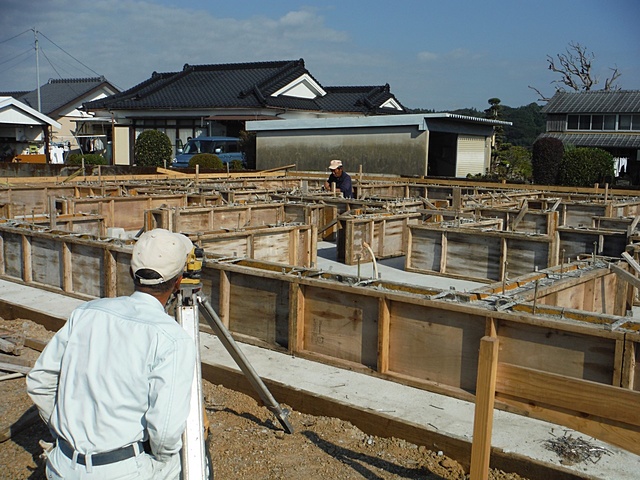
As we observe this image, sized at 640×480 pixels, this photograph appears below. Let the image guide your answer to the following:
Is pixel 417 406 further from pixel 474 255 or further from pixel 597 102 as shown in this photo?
pixel 597 102

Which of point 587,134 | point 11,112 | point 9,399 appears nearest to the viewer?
point 9,399

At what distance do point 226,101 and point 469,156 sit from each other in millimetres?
15878

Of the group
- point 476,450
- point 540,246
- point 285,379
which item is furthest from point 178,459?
point 540,246

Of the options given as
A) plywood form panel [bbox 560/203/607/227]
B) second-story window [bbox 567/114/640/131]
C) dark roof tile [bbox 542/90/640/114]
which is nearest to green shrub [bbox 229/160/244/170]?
dark roof tile [bbox 542/90/640/114]

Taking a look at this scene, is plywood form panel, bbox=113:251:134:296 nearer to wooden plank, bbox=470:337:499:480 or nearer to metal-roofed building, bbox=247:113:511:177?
wooden plank, bbox=470:337:499:480

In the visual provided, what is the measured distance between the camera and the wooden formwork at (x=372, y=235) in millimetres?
14875

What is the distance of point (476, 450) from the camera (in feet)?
13.6

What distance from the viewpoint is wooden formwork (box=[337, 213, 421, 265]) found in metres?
14.9

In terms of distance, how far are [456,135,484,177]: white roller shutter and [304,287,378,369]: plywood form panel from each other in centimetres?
2997

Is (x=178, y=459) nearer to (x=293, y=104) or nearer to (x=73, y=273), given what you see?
(x=73, y=273)

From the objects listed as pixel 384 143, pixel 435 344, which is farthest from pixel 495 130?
pixel 435 344

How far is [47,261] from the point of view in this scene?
36.4 feet

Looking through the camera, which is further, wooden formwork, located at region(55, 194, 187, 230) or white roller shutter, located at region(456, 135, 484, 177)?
white roller shutter, located at region(456, 135, 484, 177)

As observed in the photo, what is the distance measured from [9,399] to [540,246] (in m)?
9.12
